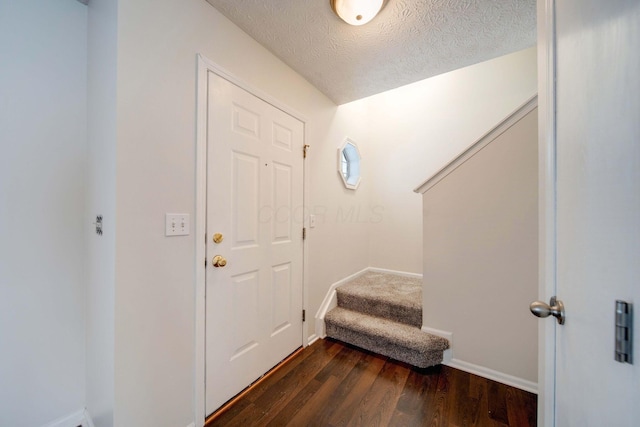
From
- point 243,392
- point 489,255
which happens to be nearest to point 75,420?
point 243,392

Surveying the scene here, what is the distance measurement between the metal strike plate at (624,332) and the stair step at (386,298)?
171 centimetres

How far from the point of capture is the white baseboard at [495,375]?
151 cm

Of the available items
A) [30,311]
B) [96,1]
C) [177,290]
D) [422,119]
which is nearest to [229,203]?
[177,290]

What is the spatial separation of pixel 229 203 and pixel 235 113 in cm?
58

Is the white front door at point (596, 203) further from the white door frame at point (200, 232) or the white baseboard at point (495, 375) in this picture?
the white door frame at point (200, 232)

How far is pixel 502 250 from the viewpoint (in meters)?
1.59

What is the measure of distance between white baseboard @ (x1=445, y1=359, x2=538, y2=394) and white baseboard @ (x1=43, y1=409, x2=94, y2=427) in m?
2.42

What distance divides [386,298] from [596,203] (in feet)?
6.21

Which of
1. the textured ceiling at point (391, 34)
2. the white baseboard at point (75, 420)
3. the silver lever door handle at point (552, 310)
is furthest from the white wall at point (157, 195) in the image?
the silver lever door handle at point (552, 310)

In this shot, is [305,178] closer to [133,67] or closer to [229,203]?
[229,203]

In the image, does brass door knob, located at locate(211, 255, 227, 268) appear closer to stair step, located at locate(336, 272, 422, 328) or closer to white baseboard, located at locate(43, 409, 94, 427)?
white baseboard, located at locate(43, 409, 94, 427)

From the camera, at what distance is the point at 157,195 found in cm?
109

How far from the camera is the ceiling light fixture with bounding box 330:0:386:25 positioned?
1.23 m

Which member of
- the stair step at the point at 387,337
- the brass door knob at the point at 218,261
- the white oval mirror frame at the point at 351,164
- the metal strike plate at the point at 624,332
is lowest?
the stair step at the point at 387,337
